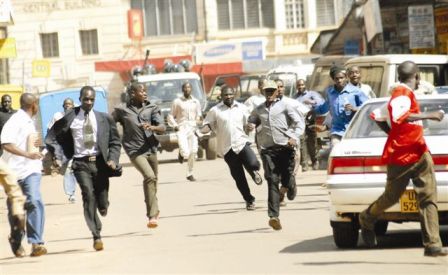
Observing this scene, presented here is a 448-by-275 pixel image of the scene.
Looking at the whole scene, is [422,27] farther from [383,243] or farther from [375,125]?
[375,125]

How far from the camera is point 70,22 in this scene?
2744 inches

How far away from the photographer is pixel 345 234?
1360 centimetres

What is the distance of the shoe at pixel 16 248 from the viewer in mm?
15281

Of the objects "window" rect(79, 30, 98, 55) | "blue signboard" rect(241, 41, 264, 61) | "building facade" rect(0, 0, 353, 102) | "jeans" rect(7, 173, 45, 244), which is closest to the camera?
"jeans" rect(7, 173, 45, 244)

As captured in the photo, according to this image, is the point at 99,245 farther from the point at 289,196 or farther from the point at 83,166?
the point at 289,196

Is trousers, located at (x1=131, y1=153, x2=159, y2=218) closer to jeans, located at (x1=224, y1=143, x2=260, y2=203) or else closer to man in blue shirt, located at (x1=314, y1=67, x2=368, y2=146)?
jeans, located at (x1=224, y1=143, x2=260, y2=203)

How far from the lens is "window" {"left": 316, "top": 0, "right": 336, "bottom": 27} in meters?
67.4

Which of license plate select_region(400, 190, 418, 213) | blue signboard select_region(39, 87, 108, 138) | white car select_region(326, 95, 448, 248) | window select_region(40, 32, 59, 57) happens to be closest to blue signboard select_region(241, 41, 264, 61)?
window select_region(40, 32, 59, 57)

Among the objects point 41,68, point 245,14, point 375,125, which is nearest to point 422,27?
point 375,125

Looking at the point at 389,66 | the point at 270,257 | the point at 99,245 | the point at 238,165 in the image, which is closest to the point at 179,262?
the point at 270,257

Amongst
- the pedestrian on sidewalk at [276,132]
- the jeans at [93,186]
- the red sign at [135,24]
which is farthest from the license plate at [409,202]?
the red sign at [135,24]

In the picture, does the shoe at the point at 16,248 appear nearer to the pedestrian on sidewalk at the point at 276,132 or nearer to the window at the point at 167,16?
the pedestrian on sidewalk at the point at 276,132

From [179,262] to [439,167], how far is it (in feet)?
8.46

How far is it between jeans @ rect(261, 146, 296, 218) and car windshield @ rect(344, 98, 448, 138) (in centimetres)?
221
